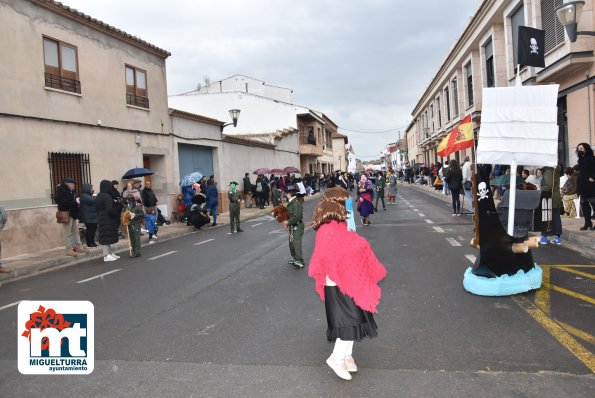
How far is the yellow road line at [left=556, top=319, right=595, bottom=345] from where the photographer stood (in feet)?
13.8

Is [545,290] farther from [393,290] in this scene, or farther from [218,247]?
[218,247]

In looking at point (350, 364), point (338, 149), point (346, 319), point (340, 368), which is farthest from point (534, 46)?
point (338, 149)

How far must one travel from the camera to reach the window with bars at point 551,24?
1547 centimetres

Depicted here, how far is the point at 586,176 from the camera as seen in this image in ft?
31.3

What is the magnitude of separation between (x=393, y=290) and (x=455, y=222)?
8396mm

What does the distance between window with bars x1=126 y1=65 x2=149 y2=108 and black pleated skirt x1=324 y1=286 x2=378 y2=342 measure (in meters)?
15.5

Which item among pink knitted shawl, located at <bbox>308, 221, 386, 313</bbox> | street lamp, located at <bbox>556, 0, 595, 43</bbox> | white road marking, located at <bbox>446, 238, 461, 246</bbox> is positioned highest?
street lamp, located at <bbox>556, 0, 595, 43</bbox>

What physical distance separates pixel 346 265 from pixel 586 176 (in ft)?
26.4

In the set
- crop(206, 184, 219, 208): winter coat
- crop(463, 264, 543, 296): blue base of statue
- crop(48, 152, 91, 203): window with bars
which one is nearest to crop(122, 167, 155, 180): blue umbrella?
crop(48, 152, 91, 203): window with bars

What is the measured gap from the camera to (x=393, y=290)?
6262mm

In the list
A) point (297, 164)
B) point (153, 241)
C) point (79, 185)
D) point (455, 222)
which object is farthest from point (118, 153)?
point (297, 164)

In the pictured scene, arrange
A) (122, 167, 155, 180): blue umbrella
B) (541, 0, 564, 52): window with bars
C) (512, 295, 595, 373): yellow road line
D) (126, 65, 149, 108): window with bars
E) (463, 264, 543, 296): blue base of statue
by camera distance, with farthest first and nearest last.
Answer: (126, 65, 149, 108): window with bars < (122, 167, 155, 180): blue umbrella < (541, 0, 564, 52): window with bars < (463, 264, 543, 296): blue base of statue < (512, 295, 595, 373): yellow road line

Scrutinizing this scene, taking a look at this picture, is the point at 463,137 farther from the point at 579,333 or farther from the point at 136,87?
the point at 136,87

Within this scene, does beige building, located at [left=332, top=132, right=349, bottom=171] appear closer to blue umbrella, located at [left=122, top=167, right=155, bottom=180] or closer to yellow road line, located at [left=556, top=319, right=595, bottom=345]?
blue umbrella, located at [left=122, top=167, right=155, bottom=180]
